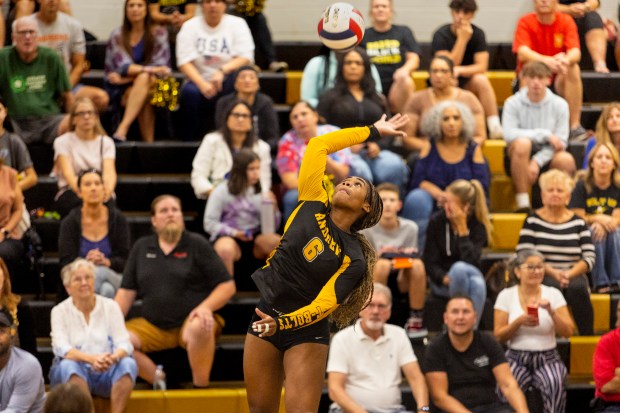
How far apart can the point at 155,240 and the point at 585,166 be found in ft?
11.0

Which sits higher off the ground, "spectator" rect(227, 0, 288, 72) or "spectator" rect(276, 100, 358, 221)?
"spectator" rect(227, 0, 288, 72)

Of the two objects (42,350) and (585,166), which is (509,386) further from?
(42,350)

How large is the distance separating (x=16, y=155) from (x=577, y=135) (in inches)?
180

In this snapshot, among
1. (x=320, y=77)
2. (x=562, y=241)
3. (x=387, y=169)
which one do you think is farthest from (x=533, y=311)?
(x=320, y=77)

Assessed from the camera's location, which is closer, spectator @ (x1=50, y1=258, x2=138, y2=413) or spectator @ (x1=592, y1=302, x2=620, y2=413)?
spectator @ (x1=50, y1=258, x2=138, y2=413)

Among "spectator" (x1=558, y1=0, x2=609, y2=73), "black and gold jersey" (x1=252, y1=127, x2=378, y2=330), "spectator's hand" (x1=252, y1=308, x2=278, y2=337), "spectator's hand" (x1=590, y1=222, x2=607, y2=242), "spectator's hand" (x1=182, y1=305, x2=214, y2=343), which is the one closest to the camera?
"spectator's hand" (x1=252, y1=308, x2=278, y2=337)

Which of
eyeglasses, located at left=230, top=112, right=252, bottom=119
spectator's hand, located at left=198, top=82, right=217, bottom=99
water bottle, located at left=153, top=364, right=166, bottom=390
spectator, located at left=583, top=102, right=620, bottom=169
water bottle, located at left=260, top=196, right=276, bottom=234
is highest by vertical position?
spectator's hand, located at left=198, top=82, right=217, bottom=99

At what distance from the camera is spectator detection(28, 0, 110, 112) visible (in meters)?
10.2

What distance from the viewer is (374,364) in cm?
782

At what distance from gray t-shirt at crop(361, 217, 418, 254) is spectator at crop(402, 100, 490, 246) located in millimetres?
317

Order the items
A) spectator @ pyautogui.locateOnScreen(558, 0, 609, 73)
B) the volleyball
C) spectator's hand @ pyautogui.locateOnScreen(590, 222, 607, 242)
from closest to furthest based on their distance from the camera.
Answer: the volleyball, spectator's hand @ pyautogui.locateOnScreen(590, 222, 607, 242), spectator @ pyautogui.locateOnScreen(558, 0, 609, 73)

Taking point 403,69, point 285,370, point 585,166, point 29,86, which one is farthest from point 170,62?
point 285,370

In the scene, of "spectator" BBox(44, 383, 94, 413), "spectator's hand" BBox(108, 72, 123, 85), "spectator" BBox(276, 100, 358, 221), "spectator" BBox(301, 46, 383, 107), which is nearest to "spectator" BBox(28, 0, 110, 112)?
"spectator's hand" BBox(108, 72, 123, 85)

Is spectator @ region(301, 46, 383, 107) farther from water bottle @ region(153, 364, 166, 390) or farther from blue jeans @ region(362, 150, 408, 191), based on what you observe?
water bottle @ region(153, 364, 166, 390)
